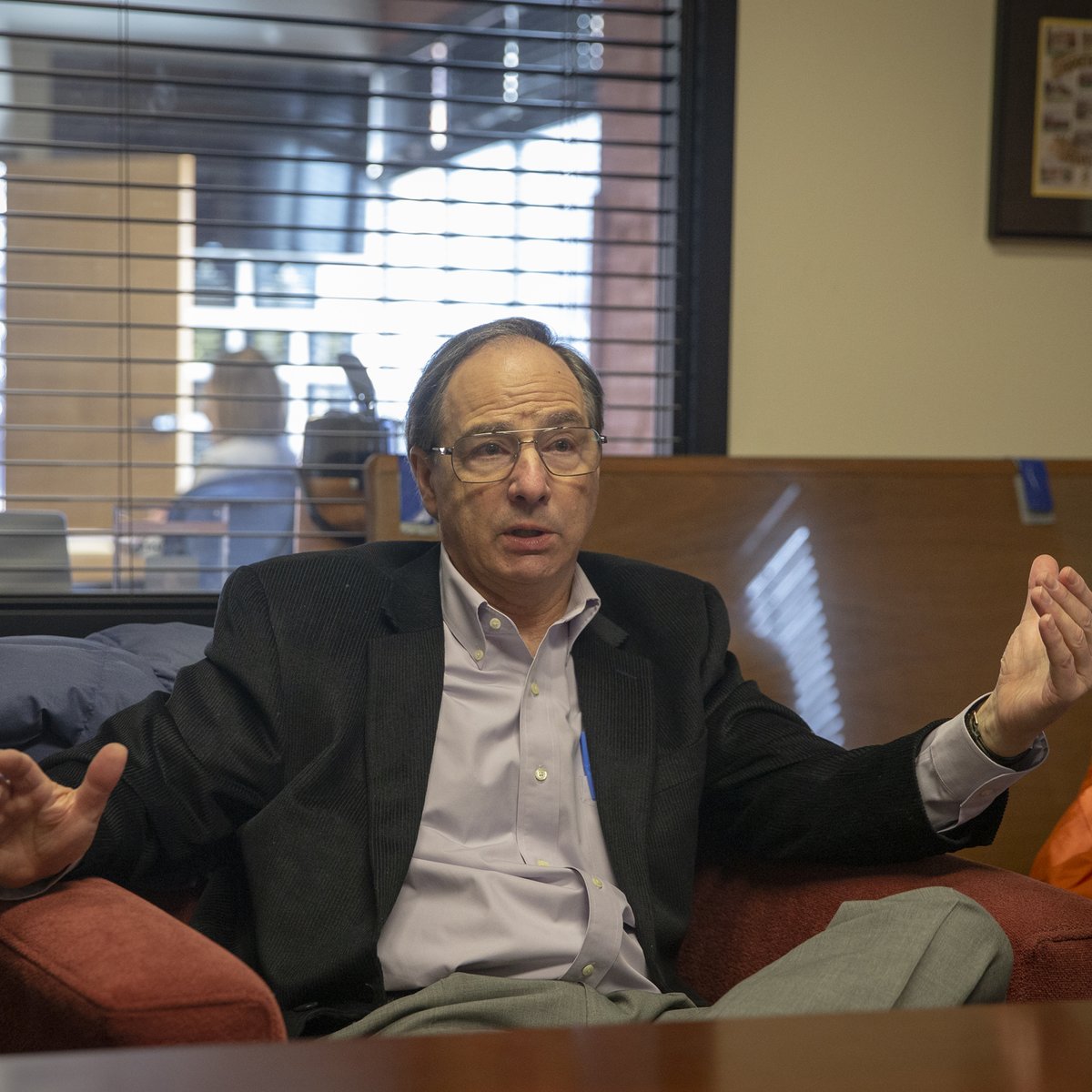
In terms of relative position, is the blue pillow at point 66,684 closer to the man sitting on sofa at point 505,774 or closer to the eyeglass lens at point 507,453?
the man sitting on sofa at point 505,774

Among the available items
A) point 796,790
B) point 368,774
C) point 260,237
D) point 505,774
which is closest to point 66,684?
point 368,774

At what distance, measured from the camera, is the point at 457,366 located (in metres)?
1.76

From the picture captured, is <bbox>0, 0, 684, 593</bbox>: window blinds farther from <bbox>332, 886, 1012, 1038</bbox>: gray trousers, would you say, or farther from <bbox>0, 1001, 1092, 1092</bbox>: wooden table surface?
<bbox>0, 1001, 1092, 1092</bbox>: wooden table surface

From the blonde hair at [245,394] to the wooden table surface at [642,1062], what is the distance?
6.03 ft

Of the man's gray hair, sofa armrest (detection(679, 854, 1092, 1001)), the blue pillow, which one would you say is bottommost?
sofa armrest (detection(679, 854, 1092, 1001))

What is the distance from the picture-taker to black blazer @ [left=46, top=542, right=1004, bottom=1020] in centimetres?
148

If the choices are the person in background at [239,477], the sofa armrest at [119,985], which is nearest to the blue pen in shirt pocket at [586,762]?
the sofa armrest at [119,985]

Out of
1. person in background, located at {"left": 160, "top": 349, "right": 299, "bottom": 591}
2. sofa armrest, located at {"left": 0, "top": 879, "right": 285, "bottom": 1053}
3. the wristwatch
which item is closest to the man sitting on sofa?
the wristwatch

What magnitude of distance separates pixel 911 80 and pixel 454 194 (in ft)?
3.13

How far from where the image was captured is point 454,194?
256cm

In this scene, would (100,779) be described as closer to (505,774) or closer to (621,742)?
(505,774)

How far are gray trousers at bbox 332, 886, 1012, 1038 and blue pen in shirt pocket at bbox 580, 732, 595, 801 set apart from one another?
0.85 ft

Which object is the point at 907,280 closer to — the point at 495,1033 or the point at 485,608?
the point at 485,608

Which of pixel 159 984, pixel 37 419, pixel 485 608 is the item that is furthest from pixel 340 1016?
pixel 37 419
